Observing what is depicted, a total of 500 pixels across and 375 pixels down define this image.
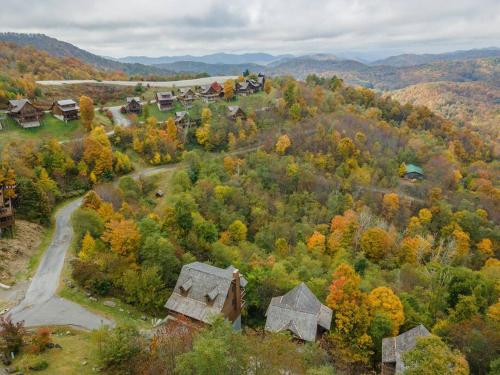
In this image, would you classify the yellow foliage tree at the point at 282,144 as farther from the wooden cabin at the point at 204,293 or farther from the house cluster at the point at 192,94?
the wooden cabin at the point at 204,293

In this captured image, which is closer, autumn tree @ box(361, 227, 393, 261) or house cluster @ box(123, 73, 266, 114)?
autumn tree @ box(361, 227, 393, 261)

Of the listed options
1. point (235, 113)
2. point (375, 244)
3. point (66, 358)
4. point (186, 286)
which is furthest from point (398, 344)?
point (235, 113)

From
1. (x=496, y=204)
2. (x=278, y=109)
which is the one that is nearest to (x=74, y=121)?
(x=278, y=109)

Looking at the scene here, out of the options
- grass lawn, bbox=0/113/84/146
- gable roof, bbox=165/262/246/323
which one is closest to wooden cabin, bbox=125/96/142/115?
grass lawn, bbox=0/113/84/146

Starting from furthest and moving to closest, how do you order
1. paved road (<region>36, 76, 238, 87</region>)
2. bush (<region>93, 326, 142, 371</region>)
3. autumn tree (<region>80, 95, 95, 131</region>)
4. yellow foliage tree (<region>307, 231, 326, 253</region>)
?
paved road (<region>36, 76, 238, 87</region>), autumn tree (<region>80, 95, 95, 131</region>), yellow foliage tree (<region>307, 231, 326, 253</region>), bush (<region>93, 326, 142, 371</region>)

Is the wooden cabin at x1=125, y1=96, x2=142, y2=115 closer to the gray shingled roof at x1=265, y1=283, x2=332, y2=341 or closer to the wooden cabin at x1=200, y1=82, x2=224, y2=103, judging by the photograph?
the wooden cabin at x1=200, y1=82, x2=224, y2=103

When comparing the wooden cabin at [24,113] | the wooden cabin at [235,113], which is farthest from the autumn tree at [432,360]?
the wooden cabin at [235,113]

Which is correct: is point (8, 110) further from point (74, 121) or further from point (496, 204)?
point (496, 204)
